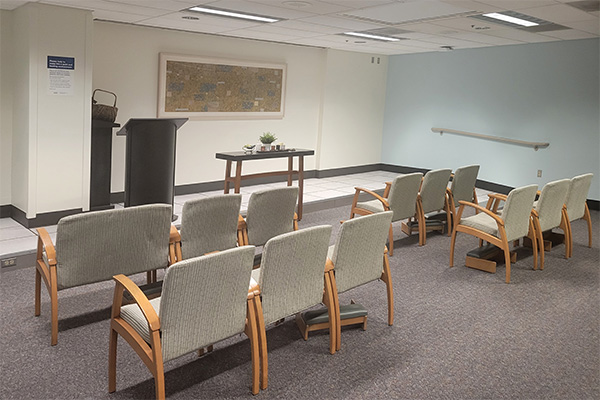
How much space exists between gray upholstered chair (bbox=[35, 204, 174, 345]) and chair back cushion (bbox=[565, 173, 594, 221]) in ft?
14.0

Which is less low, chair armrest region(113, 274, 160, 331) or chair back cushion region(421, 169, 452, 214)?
chair back cushion region(421, 169, 452, 214)

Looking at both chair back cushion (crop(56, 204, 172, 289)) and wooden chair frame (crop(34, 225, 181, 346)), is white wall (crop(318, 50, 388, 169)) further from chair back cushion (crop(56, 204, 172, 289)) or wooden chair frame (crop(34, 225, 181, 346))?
chair back cushion (crop(56, 204, 172, 289))

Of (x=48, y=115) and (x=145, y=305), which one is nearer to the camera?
(x=145, y=305)

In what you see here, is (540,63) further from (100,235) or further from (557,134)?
(100,235)

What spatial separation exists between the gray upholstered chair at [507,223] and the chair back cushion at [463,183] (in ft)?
3.61

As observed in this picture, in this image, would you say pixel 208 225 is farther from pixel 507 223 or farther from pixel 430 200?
pixel 430 200

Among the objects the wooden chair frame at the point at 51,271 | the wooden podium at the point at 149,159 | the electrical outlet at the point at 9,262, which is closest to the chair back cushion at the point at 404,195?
the wooden podium at the point at 149,159

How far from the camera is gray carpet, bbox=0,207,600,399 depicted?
2.99m

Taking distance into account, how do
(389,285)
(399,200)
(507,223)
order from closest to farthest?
(389,285)
(507,223)
(399,200)

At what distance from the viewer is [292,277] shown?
3135mm

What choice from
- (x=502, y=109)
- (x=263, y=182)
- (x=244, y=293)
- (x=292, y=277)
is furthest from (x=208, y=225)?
(x=502, y=109)

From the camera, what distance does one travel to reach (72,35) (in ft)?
19.2

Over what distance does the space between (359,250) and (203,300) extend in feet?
3.92

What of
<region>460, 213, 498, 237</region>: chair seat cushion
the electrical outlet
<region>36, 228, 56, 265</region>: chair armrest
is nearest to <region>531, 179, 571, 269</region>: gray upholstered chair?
<region>460, 213, 498, 237</region>: chair seat cushion
